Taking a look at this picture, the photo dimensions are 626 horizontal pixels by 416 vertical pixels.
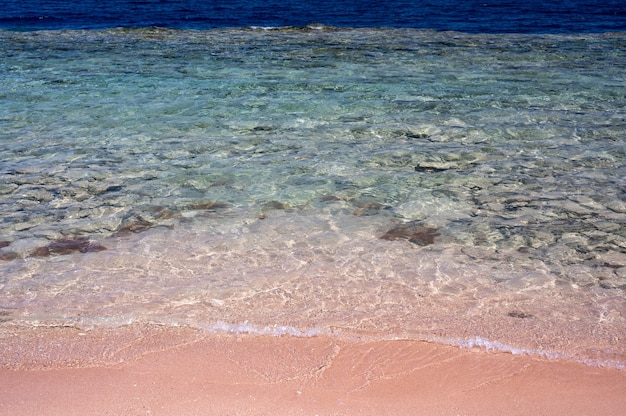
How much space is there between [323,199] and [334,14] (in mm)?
18070

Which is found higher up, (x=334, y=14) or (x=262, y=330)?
(x=334, y=14)

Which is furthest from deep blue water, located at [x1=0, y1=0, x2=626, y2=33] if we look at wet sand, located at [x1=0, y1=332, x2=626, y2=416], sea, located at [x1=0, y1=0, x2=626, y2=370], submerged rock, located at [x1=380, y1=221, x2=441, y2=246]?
wet sand, located at [x1=0, y1=332, x2=626, y2=416]

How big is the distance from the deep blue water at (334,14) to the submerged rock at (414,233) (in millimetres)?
14388

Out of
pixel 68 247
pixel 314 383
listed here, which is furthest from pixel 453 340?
pixel 68 247

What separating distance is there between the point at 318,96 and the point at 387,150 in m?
2.99

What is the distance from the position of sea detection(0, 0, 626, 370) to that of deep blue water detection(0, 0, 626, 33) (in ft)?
21.5

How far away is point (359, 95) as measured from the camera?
10508mm

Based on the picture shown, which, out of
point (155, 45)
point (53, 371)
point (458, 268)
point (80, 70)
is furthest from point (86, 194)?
point (155, 45)

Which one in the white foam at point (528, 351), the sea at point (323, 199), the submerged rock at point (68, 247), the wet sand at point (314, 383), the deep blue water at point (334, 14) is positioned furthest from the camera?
the deep blue water at point (334, 14)

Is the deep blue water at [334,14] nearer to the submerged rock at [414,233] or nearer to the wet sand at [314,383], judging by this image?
the submerged rock at [414,233]

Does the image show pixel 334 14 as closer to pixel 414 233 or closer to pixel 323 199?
pixel 323 199

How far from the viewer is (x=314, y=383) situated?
12.0ft

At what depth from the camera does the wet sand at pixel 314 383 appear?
3.41 m

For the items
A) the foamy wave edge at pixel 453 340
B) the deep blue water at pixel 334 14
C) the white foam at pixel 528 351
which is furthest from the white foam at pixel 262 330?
the deep blue water at pixel 334 14
